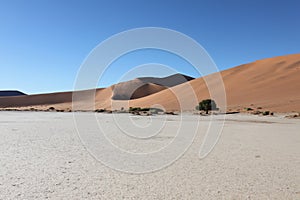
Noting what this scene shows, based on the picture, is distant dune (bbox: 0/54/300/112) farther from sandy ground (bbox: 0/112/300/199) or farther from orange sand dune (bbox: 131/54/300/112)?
sandy ground (bbox: 0/112/300/199)

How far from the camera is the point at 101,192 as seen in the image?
187 inches

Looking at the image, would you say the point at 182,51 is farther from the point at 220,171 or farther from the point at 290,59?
the point at 290,59

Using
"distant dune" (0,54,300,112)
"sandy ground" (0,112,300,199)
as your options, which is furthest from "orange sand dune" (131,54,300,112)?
"sandy ground" (0,112,300,199)

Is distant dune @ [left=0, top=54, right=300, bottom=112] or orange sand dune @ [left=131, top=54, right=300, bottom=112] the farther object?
distant dune @ [left=0, top=54, right=300, bottom=112]

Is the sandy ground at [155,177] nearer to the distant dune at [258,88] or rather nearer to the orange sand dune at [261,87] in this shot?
the orange sand dune at [261,87]

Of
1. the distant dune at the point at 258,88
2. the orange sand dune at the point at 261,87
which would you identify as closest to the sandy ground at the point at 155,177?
the orange sand dune at the point at 261,87

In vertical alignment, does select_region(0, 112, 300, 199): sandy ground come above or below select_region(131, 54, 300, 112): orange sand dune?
below

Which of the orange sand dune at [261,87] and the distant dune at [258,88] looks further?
the distant dune at [258,88]

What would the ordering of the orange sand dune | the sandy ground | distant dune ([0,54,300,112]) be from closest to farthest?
the sandy ground → the orange sand dune → distant dune ([0,54,300,112])

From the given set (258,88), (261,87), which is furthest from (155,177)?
(261,87)

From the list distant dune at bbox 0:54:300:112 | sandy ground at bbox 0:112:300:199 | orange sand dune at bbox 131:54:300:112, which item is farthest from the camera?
distant dune at bbox 0:54:300:112

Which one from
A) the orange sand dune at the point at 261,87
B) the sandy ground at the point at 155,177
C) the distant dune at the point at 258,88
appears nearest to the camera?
the sandy ground at the point at 155,177

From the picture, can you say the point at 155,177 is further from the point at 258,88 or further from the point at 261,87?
the point at 261,87

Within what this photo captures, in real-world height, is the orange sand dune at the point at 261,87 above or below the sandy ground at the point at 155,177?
above
